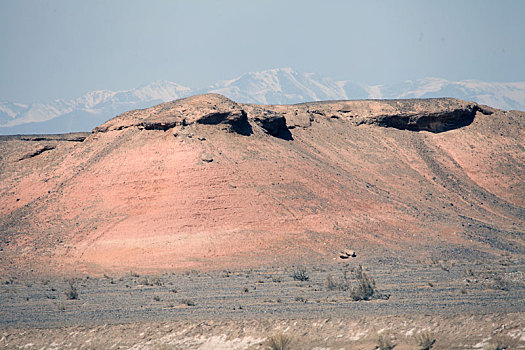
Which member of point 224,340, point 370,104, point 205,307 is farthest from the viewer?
point 370,104

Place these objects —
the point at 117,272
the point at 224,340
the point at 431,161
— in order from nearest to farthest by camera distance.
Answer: the point at 224,340 → the point at 117,272 → the point at 431,161

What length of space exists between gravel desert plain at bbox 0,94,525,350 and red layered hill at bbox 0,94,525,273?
0.42 feet

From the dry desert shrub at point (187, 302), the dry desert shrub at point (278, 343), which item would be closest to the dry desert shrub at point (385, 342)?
the dry desert shrub at point (278, 343)

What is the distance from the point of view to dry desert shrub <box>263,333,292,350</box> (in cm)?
1389

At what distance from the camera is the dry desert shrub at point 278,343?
13.9 m

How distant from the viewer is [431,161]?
4419cm

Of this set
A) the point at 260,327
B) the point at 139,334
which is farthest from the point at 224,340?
the point at 139,334

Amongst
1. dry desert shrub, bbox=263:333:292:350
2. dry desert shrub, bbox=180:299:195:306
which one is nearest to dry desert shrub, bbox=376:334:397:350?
dry desert shrub, bbox=263:333:292:350

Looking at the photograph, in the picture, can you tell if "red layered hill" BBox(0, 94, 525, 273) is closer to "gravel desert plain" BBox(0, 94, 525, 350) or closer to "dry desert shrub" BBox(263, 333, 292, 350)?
"gravel desert plain" BBox(0, 94, 525, 350)

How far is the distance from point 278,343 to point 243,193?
18992mm

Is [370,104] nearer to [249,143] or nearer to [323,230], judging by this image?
[249,143]

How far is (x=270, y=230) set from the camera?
30.8 meters

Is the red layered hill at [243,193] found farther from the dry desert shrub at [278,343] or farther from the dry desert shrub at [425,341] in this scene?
the dry desert shrub at [425,341]

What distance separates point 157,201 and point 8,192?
38.1ft
